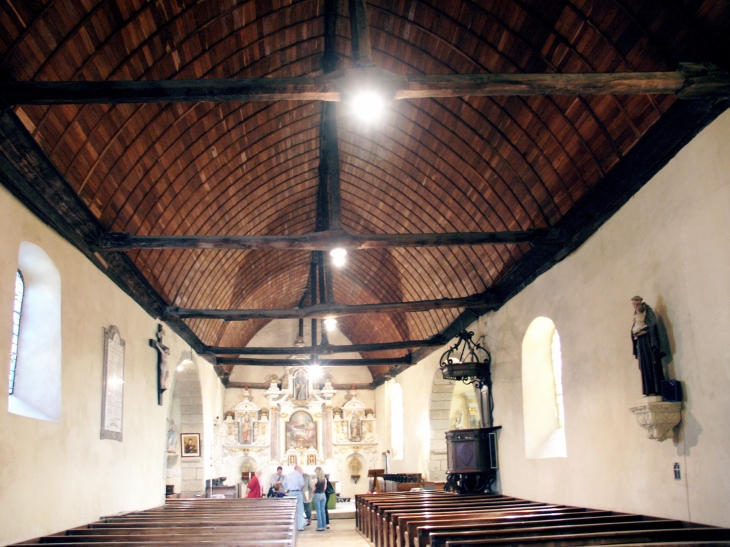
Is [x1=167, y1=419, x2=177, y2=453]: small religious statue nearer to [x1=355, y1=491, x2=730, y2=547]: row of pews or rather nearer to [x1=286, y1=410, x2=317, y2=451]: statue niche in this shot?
[x1=286, y1=410, x2=317, y2=451]: statue niche

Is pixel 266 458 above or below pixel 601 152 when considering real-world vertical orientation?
below

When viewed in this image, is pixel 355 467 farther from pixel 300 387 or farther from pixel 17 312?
pixel 17 312

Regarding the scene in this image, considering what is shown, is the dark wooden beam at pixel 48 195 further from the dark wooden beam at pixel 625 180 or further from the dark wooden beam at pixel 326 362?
the dark wooden beam at pixel 326 362

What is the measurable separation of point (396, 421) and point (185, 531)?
1726cm

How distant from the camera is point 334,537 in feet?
45.9

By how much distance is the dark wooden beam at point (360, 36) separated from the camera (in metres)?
6.18

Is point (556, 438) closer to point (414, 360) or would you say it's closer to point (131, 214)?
point (131, 214)

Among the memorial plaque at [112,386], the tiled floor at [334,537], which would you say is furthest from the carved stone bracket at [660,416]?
the memorial plaque at [112,386]

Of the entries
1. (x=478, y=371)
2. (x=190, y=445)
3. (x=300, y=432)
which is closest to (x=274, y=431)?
(x=300, y=432)

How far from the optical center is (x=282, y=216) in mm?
15414

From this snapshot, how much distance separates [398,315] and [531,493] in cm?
857

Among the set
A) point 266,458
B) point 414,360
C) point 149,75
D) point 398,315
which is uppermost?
point 149,75

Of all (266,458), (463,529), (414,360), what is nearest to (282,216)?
(414,360)

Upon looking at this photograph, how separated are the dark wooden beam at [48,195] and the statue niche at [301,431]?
16737 mm
